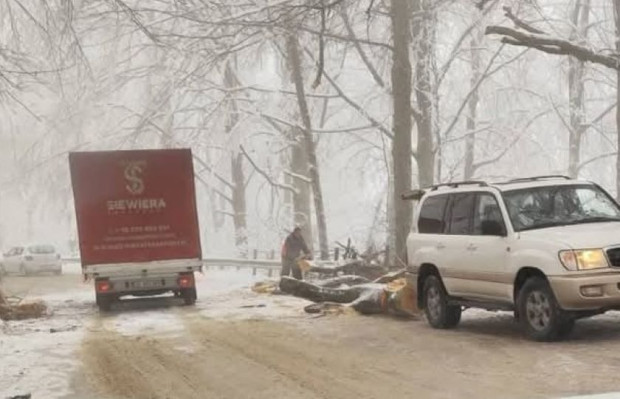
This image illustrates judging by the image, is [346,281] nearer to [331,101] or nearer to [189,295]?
[189,295]

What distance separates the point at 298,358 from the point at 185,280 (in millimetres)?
8903

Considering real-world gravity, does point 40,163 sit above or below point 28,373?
above

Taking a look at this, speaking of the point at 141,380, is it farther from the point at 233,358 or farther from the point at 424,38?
the point at 424,38

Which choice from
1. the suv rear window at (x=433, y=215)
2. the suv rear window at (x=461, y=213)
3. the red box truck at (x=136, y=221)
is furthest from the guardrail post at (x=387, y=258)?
the suv rear window at (x=461, y=213)

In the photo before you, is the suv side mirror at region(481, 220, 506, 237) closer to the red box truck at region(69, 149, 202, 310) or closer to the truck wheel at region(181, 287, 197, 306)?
the red box truck at region(69, 149, 202, 310)

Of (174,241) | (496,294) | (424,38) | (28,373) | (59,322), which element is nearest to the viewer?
(28,373)

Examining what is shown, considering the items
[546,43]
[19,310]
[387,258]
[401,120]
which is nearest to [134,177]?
[19,310]

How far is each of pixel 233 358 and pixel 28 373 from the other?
248cm

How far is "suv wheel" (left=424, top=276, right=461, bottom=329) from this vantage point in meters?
13.0

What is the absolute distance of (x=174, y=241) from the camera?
19.5m

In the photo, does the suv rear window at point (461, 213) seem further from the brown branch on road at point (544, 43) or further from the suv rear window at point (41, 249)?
the suv rear window at point (41, 249)

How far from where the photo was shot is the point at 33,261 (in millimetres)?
36969

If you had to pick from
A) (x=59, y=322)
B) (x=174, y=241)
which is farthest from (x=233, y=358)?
(x=174, y=241)

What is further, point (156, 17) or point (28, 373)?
point (156, 17)
